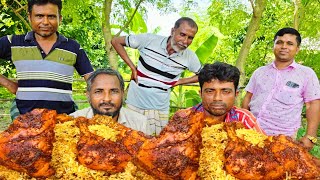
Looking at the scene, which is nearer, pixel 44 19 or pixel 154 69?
pixel 44 19

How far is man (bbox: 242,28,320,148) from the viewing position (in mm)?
3842

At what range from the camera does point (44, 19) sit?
3.33 metres

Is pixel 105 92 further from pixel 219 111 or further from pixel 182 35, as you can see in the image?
pixel 182 35

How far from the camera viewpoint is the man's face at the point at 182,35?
4336 mm

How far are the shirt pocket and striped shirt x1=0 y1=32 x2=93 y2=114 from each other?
201 centimetres

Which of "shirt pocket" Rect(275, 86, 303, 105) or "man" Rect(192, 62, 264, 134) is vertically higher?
"man" Rect(192, 62, 264, 134)

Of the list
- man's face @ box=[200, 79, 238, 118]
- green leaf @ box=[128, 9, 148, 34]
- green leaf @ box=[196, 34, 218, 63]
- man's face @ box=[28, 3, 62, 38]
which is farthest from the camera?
green leaf @ box=[128, 9, 148, 34]

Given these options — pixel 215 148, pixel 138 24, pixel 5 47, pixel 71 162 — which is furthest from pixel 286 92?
pixel 138 24

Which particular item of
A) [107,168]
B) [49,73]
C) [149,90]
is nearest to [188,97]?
[149,90]

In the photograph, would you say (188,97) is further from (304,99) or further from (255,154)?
(255,154)

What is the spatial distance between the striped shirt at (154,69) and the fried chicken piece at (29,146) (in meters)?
2.55

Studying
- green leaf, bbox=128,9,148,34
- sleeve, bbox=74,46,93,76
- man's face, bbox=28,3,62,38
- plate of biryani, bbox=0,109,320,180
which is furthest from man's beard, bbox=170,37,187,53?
green leaf, bbox=128,9,148,34

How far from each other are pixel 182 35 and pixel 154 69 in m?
0.51

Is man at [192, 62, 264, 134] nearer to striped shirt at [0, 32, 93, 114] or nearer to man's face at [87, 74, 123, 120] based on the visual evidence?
man's face at [87, 74, 123, 120]
